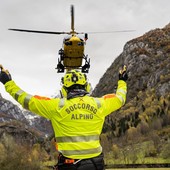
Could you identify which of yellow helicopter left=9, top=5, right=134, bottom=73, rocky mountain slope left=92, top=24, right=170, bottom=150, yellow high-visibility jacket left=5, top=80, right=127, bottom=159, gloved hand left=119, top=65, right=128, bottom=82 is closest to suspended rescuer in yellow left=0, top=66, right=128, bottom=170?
yellow high-visibility jacket left=5, top=80, right=127, bottom=159

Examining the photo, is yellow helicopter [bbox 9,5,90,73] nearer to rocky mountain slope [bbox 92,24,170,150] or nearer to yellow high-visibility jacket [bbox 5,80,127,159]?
yellow high-visibility jacket [bbox 5,80,127,159]

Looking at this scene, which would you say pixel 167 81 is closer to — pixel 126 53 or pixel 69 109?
pixel 126 53

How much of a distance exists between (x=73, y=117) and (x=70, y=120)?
0.06 metres

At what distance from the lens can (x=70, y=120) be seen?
4.98m

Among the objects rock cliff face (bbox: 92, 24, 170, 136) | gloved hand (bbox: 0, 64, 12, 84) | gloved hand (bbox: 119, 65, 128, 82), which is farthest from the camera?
rock cliff face (bbox: 92, 24, 170, 136)

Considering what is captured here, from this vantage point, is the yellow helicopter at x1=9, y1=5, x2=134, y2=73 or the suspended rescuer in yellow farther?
the yellow helicopter at x1=9, y1=5, x2=134, y2=73

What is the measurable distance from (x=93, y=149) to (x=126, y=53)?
500ft

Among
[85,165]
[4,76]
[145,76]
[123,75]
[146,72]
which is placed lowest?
[85,165]

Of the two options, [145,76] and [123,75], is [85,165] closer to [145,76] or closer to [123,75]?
[123,75]

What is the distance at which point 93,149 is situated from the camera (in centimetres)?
498

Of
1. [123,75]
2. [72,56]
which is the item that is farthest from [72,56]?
[123,75]

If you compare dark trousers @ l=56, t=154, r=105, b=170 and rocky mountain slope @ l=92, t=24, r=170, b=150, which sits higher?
rocky mountain slope @ l=92, t=24, r=170, b=150

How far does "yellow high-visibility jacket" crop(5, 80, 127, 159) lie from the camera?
492 centimetres

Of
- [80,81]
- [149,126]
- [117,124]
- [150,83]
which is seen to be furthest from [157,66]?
[80,81]
